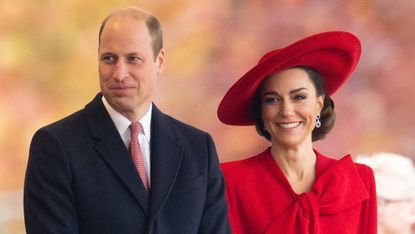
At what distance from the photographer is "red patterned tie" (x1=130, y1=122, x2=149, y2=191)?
175 centimetres

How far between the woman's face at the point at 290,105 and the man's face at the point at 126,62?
553mm

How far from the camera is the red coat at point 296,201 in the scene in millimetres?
2152

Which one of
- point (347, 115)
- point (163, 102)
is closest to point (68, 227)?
point (163, 102)

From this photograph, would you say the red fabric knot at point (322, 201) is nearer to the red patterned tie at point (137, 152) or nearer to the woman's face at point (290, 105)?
the woman's face at point (290, 105)

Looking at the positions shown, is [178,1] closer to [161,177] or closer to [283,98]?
[283,98]

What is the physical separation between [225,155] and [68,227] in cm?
128

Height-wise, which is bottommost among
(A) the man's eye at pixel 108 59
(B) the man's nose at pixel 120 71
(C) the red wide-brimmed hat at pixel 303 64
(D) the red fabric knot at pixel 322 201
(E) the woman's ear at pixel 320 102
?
(D) the red fabric knot at pixel 322 201

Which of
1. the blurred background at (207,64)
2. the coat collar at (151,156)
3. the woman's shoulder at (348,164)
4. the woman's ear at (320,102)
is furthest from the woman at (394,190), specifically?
the coat collar at (151,156)

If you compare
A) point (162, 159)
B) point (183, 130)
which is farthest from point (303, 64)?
point (162, 159)

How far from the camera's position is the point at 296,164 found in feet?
7.34

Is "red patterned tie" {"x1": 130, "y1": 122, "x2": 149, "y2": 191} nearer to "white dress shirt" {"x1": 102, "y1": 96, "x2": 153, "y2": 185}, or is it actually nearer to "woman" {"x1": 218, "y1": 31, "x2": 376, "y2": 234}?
"white dress shirt" {"x1": 102, "y1": 96, "x2": 153, "y2": 185}

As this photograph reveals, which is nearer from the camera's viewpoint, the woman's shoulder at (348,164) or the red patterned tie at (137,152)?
the red patterned tie at (137,152)

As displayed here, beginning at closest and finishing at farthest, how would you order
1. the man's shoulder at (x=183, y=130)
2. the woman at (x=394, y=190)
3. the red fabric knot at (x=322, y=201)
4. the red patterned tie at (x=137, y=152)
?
the red patterned tie at (x=137, y=152) < the man's shoulder at (x=183, y=130) < the red fabric knot at (x=322, y=201) < the woman at (x=394, y=190)

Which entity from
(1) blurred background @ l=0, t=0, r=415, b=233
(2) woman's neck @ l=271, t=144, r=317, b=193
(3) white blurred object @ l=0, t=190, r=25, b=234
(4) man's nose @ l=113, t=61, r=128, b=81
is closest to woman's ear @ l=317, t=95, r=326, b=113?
(2) woman's neck @ l=271, t=144, r=317, b=193
